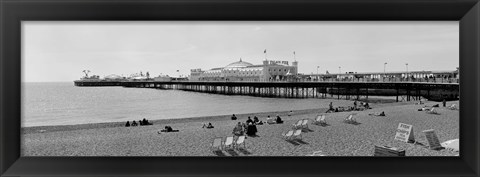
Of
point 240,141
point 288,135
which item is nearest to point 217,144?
point 240,141

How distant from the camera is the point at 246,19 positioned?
2.01 meters

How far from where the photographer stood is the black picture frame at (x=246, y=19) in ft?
6.35

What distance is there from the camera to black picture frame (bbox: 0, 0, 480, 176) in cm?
194

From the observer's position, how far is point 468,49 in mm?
2031

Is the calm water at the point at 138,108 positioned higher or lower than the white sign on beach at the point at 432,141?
lower

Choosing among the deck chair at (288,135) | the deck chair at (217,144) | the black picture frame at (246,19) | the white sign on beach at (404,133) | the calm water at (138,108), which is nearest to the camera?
the black picture frame at (246,19)

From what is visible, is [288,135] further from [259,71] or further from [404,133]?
[259,71]

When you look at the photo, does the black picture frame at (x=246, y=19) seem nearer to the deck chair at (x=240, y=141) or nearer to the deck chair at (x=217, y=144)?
the deck chair at (x=217, y=144)

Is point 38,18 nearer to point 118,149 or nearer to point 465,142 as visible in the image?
point 465,142

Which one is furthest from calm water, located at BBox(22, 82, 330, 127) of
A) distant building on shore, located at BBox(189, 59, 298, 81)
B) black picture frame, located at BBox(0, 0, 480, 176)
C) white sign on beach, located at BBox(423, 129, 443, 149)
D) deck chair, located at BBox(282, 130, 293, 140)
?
distant building on shore, located at BBox(189, 59, 298, 81)

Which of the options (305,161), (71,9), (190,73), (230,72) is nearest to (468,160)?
(305,161)

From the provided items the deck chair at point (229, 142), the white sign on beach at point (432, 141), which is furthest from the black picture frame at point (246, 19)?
the deck chair at point (229, 142)

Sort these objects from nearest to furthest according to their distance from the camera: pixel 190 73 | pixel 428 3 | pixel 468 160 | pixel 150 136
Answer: pixel 428 3 → pixel 468 160 → pixel 150 136 → pixel 190 73

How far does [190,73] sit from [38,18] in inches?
A: 3101
